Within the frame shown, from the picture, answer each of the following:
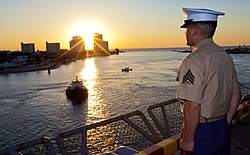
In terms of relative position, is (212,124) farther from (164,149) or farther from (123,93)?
(123,93)

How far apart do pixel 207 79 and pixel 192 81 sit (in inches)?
6.4

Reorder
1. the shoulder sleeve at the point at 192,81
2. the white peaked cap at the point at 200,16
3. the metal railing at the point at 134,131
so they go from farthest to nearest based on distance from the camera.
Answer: the metal railing at the point at 134,131 < the white peaked cap at the point at 200,16 < the shoulder sleeve at the point at 192,81

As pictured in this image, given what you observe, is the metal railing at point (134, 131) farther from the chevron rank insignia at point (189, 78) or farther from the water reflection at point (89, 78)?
the water reflection at point (89, 78)

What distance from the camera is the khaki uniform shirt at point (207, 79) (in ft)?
6.93

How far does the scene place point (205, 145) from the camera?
2283 millimetres

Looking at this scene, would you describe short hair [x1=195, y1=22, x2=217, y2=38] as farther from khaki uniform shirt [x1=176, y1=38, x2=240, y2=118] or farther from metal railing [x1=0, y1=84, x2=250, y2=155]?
metal railing [x1=0, y1=84, x2=250, y2=155]

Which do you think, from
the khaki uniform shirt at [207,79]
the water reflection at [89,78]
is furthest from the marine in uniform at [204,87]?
the water reflection at [89,78]

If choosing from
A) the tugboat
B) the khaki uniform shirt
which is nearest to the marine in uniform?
the khaki uniform shirt

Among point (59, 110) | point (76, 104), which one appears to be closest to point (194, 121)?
point (59, 110)

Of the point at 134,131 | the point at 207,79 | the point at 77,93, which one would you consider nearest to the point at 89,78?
the point at 77,93

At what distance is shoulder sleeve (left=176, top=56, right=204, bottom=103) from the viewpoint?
2.10 metres

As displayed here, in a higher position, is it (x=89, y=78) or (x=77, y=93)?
(x=89, y=78)

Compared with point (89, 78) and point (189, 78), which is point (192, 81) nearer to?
point (189, 78)

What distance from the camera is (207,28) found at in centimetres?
228
